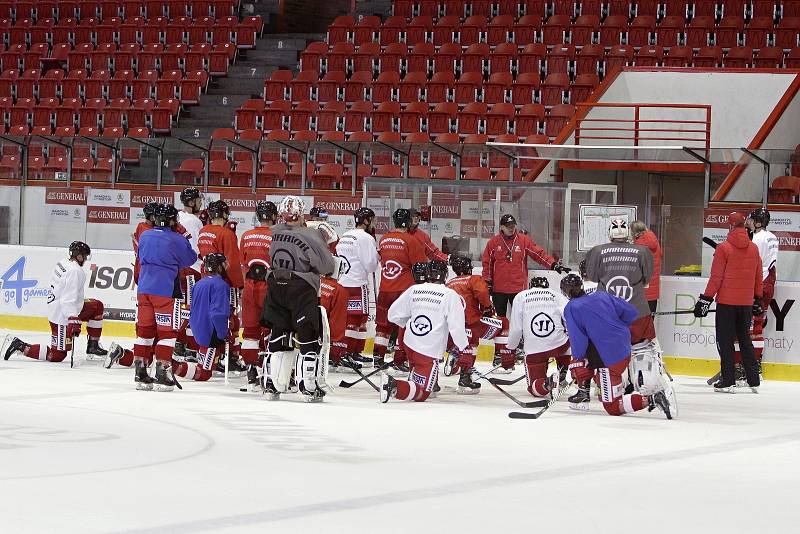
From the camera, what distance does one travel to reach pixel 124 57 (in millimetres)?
26547

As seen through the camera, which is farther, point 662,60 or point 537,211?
point 662,60

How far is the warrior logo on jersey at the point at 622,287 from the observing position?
1128 centimetres

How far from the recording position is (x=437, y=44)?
2489 centimetres

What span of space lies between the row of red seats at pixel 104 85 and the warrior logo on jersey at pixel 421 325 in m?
15.1

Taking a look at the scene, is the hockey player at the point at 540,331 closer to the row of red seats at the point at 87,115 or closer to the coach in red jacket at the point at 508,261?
the coach in red jacket at the point at 508,261

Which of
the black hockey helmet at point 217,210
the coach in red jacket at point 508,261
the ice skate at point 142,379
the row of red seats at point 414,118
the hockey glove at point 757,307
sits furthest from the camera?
the row of red seats at point 414,118

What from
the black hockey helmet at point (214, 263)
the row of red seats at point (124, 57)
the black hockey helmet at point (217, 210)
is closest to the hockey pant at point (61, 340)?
the black hockey helmet at point (217, 210)

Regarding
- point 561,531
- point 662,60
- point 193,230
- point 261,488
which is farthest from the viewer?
point 662,60

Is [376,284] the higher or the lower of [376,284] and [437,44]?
the lower

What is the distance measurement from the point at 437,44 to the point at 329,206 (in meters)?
8.42

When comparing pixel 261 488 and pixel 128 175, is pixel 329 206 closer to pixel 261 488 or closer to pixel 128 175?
pixel 128 175

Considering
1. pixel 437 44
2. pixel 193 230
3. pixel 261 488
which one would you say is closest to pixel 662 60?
pixel 437 44

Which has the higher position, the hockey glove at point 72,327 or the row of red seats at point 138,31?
the row of red seats at point 138,31

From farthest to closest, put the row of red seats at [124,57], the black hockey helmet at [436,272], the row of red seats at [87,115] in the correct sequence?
the row of red seats at [124,57] → the row of red seats at [87,115] → the black hockey helmet at [436,272]
